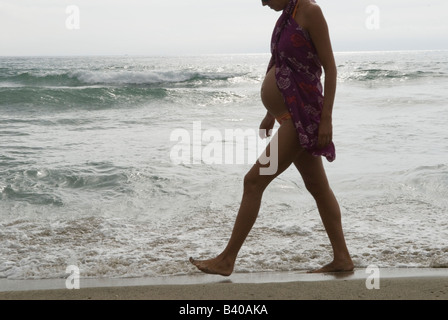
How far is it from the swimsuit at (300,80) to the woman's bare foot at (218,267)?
31.4 inches

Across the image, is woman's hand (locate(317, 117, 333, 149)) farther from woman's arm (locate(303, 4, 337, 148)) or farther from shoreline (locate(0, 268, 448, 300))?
shoreline (locate(0, 268, 448, 300))

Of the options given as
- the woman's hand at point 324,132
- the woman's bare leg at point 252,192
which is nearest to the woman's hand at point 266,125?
the woman's bare leg at point 252,192

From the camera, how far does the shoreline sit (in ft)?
8.04

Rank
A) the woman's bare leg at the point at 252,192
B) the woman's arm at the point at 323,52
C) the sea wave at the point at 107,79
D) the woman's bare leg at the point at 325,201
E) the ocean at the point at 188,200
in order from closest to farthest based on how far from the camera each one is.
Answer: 1. the woman's arm at the point at 323,52
2. the woman's bare leg at the point at 252,192
3. the woman's bare leg at the point at 325,201
4. the ocean at the point at 188,200
5. the sea wave at the point at 107,79

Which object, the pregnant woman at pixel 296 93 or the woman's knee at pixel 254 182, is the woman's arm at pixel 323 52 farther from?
the woman's knee at pixel 254 182

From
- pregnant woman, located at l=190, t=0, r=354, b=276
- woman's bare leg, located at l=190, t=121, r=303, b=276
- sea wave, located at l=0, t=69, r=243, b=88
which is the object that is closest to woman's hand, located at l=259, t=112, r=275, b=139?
pregnant woman, located at l=190, t=0, r=354, b=276

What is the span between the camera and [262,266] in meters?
3.30

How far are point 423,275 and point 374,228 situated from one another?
1.08 metres

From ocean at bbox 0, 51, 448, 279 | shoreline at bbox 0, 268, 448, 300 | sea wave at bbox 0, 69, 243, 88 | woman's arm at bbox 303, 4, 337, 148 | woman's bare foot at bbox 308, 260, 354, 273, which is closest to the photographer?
shoreline at bbox 0, 268, 448, 300

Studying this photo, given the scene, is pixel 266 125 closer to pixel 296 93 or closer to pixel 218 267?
pixel 296 93

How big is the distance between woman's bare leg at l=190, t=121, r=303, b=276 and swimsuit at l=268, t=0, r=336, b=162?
65mm

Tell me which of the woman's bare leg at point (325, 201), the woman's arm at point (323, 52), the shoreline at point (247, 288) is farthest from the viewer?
the woman's bare leg at point (325, 201)

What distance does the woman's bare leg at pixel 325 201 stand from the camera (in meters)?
2.90
